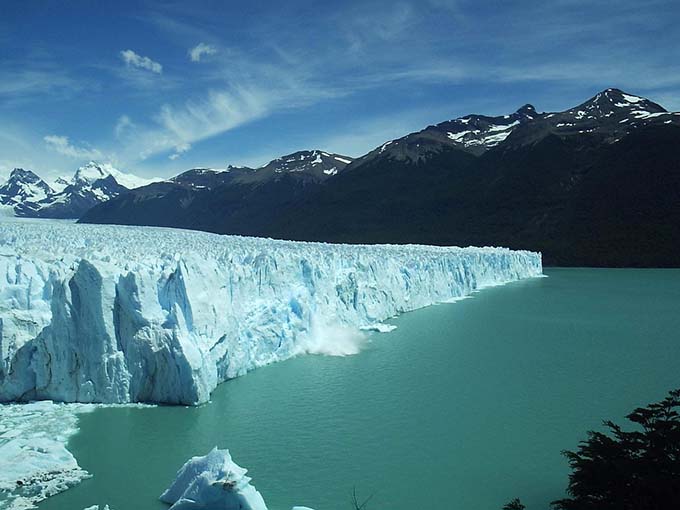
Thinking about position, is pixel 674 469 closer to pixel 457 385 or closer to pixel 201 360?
pixel 457 385

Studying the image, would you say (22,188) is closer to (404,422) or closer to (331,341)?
(331,341)

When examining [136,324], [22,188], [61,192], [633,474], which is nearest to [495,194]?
[136,324]

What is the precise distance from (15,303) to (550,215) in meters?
46.6

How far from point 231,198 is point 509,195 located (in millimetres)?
49552

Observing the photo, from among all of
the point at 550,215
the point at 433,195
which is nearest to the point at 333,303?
the point at 550,215

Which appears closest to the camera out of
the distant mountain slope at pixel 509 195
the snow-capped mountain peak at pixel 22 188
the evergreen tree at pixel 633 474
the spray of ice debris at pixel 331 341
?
the evergreen tree at pixel 633 474

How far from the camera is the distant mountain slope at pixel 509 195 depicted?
1668 inches

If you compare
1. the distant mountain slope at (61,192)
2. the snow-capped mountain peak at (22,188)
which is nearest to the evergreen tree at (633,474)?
the distant mountain slope at (61,192)

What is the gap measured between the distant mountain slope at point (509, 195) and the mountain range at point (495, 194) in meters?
0.14

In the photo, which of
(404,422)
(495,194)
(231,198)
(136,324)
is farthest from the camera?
(231,198)

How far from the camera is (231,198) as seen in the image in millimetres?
88125

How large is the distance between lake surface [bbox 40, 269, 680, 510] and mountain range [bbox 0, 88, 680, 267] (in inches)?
1187

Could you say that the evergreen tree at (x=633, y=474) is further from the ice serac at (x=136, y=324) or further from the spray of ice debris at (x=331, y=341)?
the spray of ice debris at (x=331, y=341)

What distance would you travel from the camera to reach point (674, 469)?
4262 mm
